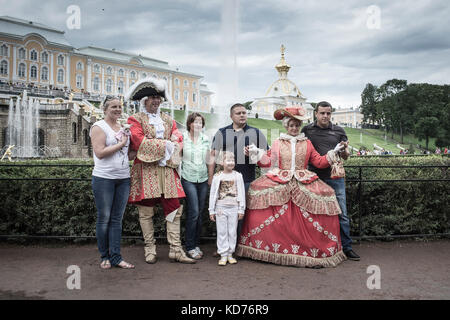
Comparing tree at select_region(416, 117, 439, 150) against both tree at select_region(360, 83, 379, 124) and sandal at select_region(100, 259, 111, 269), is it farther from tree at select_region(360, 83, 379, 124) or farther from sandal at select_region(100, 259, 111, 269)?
sandal at select_region(100, 259, 111, 269)

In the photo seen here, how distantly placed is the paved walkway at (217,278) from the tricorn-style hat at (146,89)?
2.16 metres

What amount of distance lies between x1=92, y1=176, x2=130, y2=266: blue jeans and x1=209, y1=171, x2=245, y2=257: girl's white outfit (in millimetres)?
1140

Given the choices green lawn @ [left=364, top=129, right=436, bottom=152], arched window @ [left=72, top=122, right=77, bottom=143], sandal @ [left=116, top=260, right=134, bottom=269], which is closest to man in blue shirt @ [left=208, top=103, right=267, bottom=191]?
sandal @ [left=116, top=260, right=134, bottom=269]

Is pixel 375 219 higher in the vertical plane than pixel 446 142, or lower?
lower

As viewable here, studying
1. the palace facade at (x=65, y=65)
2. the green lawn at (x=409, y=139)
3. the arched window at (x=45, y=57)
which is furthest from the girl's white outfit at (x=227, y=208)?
the green lawn at (x=409, y=139)

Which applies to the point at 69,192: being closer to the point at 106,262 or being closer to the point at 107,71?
the point at 106,262

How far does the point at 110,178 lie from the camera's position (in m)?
4.21

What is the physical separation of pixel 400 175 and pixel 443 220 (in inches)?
41.5

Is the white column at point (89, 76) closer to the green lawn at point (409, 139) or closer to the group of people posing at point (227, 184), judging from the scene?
the green lawn at point (409, 139)

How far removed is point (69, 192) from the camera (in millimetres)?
5527

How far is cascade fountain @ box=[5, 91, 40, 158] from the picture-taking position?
31344 millimetres

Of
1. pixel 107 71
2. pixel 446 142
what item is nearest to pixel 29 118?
pixel 107 71

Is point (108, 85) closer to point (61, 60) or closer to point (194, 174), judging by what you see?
point (61, 60)
